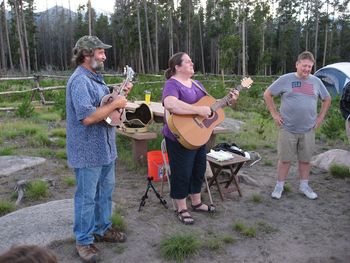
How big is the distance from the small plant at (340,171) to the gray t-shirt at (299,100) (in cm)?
144

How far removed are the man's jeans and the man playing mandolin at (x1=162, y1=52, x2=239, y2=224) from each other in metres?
0.82

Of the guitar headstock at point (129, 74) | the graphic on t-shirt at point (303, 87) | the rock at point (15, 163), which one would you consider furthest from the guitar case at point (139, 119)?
the guitar headstock at point (129, 74)

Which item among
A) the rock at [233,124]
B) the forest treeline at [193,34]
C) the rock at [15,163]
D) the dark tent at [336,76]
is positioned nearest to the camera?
the rock at [15,163]

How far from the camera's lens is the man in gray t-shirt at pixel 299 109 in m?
4.68

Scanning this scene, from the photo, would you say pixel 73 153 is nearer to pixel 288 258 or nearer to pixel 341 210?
pixel 288 258

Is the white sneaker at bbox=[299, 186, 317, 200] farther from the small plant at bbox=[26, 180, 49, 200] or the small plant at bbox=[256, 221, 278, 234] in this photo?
the small plant at bbox=[26, 180, 49, 200]

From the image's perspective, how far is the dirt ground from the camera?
3.55 m

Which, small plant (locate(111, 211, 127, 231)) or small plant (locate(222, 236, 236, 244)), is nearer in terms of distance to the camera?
small plant (locate(222, 236, 236, 244))

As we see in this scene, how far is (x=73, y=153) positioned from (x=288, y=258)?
6.60 ft

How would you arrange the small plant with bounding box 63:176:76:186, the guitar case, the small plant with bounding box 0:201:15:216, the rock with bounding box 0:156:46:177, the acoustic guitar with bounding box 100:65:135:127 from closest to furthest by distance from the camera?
the acoustic guitar with bounding box 100:65:135:127 < the small plant with bounding box 0:201:15:216 < the small plant with bounding box 63:176:76:186 < the rock with bounding box 0:156:46:177 < the guitar case

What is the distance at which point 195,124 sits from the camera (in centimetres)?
403

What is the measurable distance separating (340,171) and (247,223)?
7.69 ft

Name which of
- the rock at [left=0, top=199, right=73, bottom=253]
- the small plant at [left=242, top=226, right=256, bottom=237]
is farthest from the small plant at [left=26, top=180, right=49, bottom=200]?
the small plant at [left=242, top=226, right=256, bottom=237]

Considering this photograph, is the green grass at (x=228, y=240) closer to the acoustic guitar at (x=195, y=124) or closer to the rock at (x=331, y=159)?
the acoustic guitar at (x=195, y=124)
